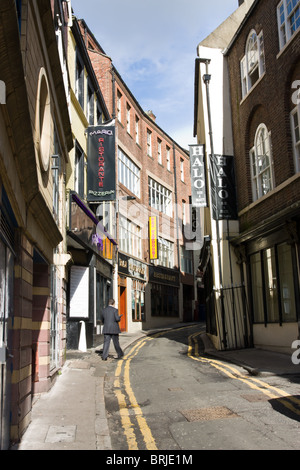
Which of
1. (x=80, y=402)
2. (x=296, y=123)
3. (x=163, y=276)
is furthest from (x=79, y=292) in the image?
(x=163, y=276)

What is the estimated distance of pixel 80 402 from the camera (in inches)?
328

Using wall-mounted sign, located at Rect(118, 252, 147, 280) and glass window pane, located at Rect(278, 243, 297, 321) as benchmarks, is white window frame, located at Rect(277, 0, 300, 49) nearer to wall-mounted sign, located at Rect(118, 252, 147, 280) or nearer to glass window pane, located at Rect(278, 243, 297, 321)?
glass window pane, located at Rect(278, 243, 297, 321)

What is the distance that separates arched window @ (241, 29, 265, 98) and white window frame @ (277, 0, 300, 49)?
1.37 m

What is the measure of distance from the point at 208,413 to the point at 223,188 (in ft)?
36.4

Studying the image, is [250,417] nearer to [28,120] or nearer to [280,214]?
[28,120]

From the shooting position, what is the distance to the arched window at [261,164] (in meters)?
14.7

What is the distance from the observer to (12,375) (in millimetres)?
5957

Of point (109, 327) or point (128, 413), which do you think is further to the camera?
point (109, 327)

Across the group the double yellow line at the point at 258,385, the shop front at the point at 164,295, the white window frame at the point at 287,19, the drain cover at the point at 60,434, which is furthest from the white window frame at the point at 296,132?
the shop front at the point at 164,295

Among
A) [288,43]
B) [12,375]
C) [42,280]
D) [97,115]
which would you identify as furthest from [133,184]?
[12,375]

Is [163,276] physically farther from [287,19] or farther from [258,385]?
[258,385]

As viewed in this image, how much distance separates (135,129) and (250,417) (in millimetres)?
27620
